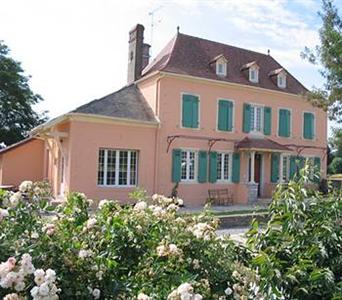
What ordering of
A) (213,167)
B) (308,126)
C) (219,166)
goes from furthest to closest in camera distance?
1. (308,126)
2. (219,166)
3. (213,167)

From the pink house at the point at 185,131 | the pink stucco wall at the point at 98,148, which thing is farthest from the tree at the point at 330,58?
the pink stucco wall at the point at 98,148

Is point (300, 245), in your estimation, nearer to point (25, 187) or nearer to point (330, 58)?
point (25, 187)

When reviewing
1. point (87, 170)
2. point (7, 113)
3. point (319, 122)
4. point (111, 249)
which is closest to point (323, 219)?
point (111, 249)

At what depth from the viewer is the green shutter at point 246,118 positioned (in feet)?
76.4

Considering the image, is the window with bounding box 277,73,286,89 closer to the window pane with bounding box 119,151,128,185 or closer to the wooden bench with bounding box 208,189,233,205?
the wooden bench with bounding box 208,189,233,205

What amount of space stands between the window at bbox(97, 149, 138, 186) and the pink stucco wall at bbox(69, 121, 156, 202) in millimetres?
276

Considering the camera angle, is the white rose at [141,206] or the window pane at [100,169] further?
the window pane at [100,169]

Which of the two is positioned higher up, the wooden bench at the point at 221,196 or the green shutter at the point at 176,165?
the green shutter at the point at 176,165

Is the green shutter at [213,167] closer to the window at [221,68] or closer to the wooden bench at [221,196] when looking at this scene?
the wooden bench at [221,196]

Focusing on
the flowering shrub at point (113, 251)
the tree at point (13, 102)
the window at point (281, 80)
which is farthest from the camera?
the tree at point (13, 102)

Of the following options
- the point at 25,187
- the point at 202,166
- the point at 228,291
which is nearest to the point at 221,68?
the point at 202,166

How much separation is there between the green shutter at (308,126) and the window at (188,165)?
8742 millimetres

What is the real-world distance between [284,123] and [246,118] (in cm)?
323

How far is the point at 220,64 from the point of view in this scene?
22984 mm
